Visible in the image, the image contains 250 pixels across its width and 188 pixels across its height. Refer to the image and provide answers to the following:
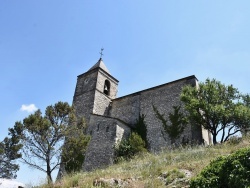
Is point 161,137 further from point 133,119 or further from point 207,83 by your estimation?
point 207,83

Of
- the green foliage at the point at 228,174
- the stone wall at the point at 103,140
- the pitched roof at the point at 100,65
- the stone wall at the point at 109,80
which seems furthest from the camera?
the pitched roof at the point at 100,65

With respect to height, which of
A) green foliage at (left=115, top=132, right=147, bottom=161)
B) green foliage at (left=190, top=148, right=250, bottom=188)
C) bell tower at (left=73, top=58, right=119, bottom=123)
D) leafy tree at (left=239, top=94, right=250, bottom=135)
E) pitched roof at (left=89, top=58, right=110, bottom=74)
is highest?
pitched roof at (left=89, top=58, right=110, bottom=74)

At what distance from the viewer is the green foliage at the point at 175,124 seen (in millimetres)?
21030

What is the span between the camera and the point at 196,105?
61.2 ft

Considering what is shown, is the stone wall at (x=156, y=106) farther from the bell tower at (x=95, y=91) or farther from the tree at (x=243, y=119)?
the tree at (x=243, y=119)

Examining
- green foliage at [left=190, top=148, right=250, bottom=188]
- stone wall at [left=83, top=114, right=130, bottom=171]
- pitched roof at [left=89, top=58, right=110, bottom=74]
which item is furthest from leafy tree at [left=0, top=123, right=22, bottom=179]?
green foliage at [left=190, top=148, right=250, bottom=188]

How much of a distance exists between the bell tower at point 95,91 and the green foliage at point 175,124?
23.1ft

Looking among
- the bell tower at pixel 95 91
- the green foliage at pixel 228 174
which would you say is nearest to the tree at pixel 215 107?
the bell tower at pixel 95 91

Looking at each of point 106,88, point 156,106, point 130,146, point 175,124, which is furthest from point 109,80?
point 175,124

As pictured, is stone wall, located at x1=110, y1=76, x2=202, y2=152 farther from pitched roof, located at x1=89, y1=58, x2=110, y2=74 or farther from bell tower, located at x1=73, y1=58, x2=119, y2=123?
pitched roof, located at x1=89, y1=58, x2=110, y2=74

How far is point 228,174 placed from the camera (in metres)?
4.85

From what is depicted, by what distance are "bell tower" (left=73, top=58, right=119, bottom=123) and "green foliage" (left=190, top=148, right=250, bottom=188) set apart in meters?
20.1

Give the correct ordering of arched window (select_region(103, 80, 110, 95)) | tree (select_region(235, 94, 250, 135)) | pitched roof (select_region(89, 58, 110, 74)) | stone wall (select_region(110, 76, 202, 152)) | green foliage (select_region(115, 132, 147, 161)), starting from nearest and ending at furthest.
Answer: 1. tree (select_region(235, 94, 250, 135))
2. green foliage (select_region(115, 132, 147, 161))
3. stone wall (select_region(110, 76, 202, 152))
4. arched window (select_region(103, 80, 110, 95))
5. pitched roof (select_region(89, 58, 110, 74))

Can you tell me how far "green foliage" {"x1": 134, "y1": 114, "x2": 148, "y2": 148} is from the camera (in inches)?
896
